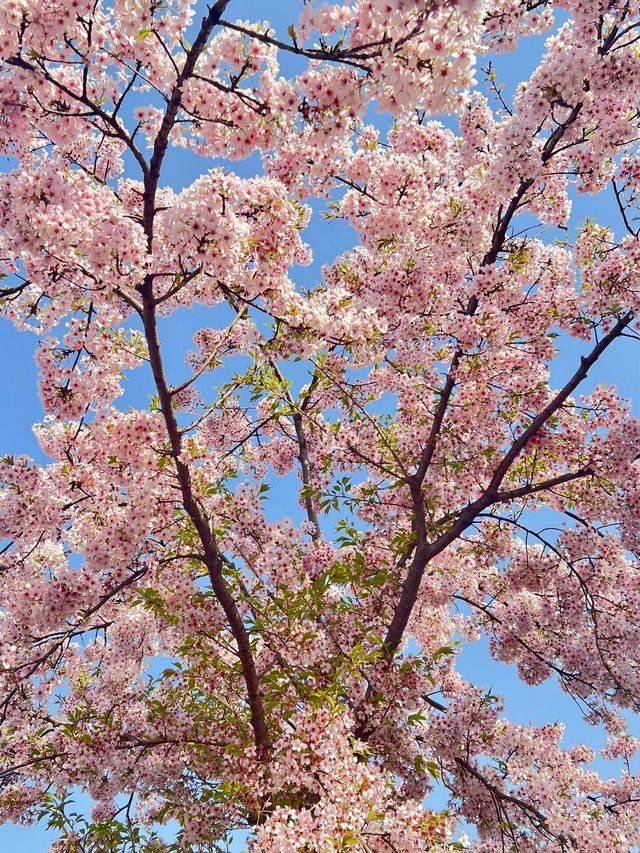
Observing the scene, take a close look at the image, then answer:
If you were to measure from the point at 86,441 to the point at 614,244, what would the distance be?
7.77 m

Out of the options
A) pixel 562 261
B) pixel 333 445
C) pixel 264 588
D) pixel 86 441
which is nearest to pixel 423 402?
pixel 333 445

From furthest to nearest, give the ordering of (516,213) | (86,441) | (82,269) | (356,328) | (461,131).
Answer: (461,131)
(516,213)
(86,441)
(356,328)
(82,269)

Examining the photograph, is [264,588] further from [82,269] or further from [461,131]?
[461,131]

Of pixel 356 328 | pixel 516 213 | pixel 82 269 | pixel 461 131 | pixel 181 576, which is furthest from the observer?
pixel 461 131

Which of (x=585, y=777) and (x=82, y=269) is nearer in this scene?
(x=82, y=269)

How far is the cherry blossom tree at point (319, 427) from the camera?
4.65m

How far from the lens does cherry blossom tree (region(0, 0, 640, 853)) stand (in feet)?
15.3

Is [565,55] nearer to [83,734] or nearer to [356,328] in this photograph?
[356,328]

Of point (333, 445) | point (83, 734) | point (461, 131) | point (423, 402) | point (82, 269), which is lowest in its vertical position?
point (83, 734)

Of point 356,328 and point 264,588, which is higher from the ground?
point 356,328

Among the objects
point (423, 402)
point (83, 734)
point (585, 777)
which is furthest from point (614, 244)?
point (585, 777)

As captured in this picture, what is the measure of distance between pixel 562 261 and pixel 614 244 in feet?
3.04

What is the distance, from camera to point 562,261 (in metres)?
8.43

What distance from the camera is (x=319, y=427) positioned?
6.57 meters
